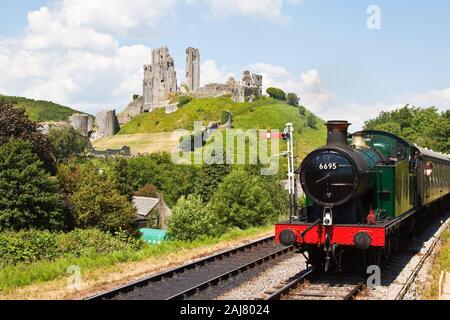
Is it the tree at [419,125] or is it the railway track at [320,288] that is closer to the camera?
the railway track at [320,288]

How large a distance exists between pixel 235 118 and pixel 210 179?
210ft

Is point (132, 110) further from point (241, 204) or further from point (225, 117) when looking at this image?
point (241, 204)

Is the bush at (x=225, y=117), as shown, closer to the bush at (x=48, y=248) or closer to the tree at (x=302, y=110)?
the tree at (x=302, y=110)

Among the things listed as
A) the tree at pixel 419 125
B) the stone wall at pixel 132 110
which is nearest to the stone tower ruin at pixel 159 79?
the stone wall at pixel 132 110

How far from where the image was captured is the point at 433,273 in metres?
12.7

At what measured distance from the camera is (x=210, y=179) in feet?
209

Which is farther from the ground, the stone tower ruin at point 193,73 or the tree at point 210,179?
the stone tower ruin at point 193,73

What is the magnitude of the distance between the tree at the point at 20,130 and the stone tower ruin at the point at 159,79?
11282 cm

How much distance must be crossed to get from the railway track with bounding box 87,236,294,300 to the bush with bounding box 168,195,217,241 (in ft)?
37.0

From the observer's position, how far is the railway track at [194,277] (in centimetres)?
1101

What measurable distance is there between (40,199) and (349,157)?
28.1 metres

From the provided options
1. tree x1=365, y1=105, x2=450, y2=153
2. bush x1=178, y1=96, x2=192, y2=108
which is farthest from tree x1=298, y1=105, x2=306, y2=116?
bush x1=178, y1=96, x2=192, y2=108
